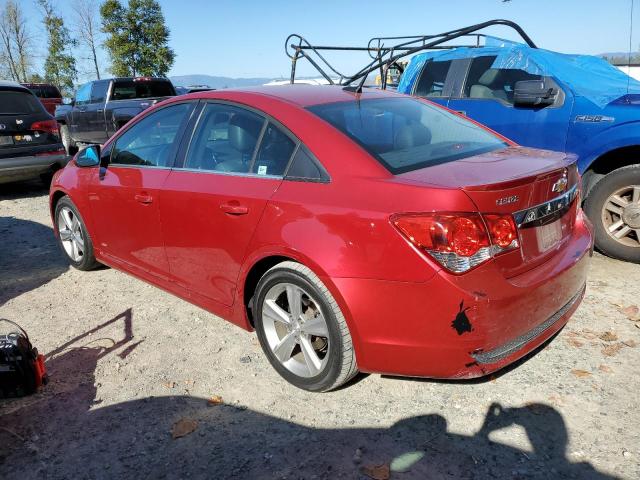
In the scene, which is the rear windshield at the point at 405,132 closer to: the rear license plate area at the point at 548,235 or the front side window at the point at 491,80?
the rear license plate area at the point at 548,235

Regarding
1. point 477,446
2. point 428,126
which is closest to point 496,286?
point 477,446

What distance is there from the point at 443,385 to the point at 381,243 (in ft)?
3.52

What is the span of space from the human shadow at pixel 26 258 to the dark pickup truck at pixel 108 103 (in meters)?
5.92

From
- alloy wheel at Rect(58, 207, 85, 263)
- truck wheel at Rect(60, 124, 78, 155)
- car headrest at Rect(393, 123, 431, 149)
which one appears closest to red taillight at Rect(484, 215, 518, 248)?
car headrest at Rect(393, 123, 431, 149)

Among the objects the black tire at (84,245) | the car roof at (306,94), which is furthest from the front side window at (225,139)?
the black tire at (84,245)

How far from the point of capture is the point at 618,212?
14.9 feet

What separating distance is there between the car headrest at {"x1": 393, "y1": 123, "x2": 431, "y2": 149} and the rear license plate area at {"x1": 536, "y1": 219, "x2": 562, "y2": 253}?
82 centimetres

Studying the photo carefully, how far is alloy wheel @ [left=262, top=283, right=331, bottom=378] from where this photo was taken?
274 cm

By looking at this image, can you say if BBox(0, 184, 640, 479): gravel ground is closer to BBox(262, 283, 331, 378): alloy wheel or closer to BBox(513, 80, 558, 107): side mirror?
BBox(262, 283, 331, 378): alloy wheel

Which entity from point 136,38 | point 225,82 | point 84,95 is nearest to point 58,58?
point 136,38

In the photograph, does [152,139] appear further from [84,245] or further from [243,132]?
[84,245]

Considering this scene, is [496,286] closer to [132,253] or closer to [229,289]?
[229,289]

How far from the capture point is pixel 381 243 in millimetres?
2312

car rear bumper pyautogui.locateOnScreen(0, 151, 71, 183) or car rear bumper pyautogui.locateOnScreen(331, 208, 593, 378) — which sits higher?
car rear bumper pyautogui.locateOnScreen(0, 151, 71, 183)
